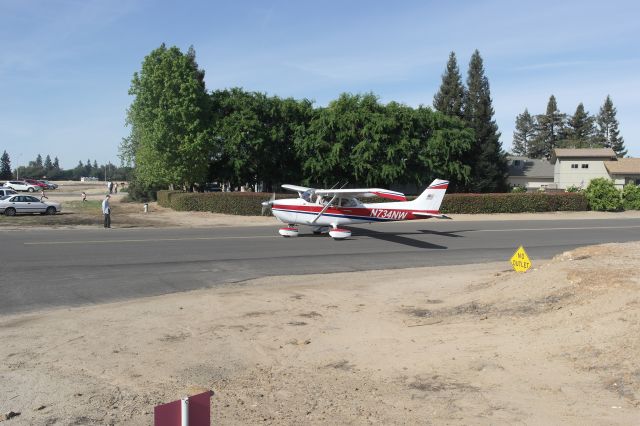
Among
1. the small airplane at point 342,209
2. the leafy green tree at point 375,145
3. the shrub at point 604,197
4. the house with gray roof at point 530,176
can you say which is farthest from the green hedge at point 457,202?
the house with gray roof at point 530,176

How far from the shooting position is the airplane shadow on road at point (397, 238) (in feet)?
71.8

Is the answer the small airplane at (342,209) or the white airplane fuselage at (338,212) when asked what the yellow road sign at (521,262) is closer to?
the small airplane at (342,209)

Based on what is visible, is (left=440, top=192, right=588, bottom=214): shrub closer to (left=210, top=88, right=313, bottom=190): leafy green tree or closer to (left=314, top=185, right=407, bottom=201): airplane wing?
(left=210, top=88, right=313, bottom=190): leafy green tree

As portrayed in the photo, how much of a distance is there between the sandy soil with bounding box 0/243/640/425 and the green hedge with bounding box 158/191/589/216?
25.1 m

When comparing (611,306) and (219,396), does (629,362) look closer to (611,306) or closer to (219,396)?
(611,306)

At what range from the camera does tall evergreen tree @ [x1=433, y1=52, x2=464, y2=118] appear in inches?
2423

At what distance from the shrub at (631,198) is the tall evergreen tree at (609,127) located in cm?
7496

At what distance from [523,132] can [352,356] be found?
132024 mm

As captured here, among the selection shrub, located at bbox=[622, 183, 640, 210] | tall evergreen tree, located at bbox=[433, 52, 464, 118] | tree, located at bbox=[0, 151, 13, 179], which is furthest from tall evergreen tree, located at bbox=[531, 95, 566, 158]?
tree, located at bbox=[0, 151, 13, 179]

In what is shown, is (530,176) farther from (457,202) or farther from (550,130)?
(550,130)

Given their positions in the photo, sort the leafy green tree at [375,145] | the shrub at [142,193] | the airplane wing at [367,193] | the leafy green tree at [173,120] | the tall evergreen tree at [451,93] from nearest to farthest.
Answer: the airplane wing at [367,193] < the leafy green tree at [173,120] < the leafy green tree at [375,145] < the shrub at [142,193] < the tall evergreen tree at [451,93]

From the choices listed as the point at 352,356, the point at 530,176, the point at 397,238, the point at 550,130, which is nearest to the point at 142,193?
the point at 397,238

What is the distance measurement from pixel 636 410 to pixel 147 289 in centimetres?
1051

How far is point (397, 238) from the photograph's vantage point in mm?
24250
